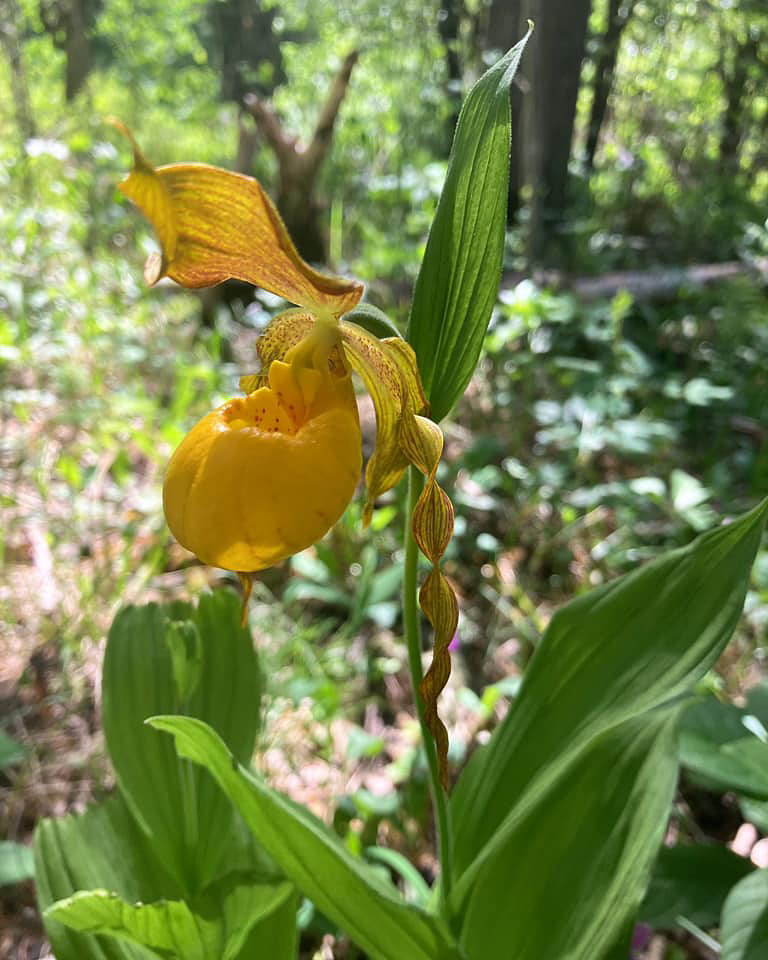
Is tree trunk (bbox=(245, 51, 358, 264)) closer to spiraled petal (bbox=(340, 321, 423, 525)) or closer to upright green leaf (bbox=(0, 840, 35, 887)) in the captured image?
spiraled petal (bbox=(340, 321, 423, 525))

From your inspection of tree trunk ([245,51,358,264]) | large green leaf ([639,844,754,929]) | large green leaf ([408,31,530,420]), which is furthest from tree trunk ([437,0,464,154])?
large green leaf ([639,844,754,929])

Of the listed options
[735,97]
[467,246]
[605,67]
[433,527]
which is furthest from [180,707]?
[735,97]

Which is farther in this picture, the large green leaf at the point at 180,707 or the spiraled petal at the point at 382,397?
the large green leaf at the point at 180,707

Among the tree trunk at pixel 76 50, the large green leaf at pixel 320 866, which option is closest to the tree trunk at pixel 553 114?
the large green leaf at pixel 320 866

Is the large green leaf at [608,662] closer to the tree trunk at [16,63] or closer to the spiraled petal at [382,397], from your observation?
the spiraled petal at [382,397]

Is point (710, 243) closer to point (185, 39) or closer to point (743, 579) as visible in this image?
point (743, 579)
